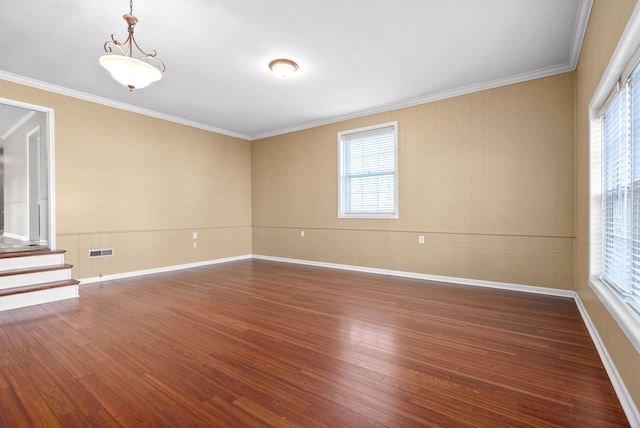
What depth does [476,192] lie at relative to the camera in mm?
4238

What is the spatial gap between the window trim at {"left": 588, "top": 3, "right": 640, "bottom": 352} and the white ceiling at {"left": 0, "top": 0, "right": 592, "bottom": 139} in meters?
0.92

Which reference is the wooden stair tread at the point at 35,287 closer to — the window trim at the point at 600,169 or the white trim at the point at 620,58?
the window trim at the point at 600,169

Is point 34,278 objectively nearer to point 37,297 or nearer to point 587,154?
point 37,297

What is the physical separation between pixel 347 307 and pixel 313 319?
52 cm

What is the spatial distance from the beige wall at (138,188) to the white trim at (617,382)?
582 centimetres

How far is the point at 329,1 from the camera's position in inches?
98.6

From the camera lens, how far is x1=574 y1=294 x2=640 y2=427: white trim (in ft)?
4.87

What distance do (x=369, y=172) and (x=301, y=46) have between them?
2.60 metres

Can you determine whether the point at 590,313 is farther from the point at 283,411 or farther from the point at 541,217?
the point at 283,411

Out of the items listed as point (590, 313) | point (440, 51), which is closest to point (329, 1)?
point (440, 51)

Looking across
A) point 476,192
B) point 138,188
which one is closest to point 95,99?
point 138,188

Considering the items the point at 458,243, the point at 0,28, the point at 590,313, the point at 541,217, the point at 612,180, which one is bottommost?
the point at 590,313

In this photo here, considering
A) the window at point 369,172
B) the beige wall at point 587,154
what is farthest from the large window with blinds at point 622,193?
the window at point 369,172

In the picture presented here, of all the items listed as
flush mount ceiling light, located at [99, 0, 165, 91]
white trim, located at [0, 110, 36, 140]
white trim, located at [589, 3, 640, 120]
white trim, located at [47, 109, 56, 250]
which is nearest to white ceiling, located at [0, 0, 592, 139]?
flush mount ceiling light, located at [99, 0, 165, 91]
